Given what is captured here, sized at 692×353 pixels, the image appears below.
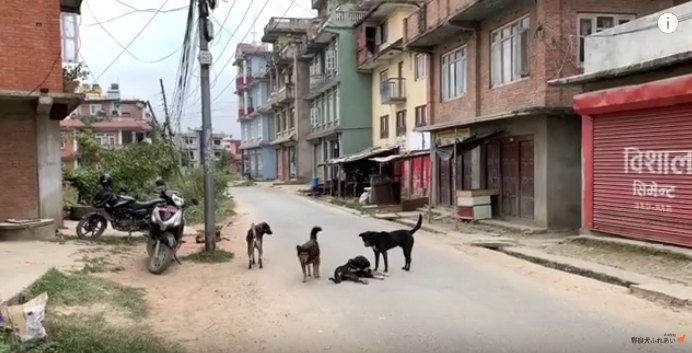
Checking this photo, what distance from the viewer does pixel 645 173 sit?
40.8ft

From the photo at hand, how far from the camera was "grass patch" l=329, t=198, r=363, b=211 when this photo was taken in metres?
28.6

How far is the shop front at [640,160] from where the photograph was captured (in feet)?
37.1

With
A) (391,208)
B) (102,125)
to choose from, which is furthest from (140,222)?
(102,125)

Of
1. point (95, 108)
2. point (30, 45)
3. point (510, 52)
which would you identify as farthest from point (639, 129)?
point (95, 108)

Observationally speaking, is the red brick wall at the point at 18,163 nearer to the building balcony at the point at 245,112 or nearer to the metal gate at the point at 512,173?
the metal gate at the point at 512,173

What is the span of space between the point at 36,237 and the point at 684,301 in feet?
39.1

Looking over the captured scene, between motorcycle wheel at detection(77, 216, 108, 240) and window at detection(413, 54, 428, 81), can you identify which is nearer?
motorcycle wheel at detection(77, 216, 108, 240)

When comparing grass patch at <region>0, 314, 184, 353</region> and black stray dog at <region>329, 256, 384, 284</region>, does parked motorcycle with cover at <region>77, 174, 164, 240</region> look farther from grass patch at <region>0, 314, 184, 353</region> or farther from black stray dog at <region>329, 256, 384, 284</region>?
grass patch at <region>0, 314, 184, 353</region>

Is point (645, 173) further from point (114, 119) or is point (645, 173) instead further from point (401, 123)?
A: point (114, 119)

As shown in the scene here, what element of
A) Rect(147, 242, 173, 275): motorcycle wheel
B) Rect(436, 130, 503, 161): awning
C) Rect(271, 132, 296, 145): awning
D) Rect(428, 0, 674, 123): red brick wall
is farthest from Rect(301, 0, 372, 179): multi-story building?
Rect(147, 242, 173, 275): motorcycle wheel

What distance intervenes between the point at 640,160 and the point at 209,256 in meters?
8.83

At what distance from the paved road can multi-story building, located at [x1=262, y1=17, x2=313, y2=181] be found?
41894 millimetres

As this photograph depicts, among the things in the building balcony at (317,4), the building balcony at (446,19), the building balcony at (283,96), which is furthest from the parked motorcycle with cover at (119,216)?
the building balcony at (283,96)

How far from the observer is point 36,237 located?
1307 centimetres
